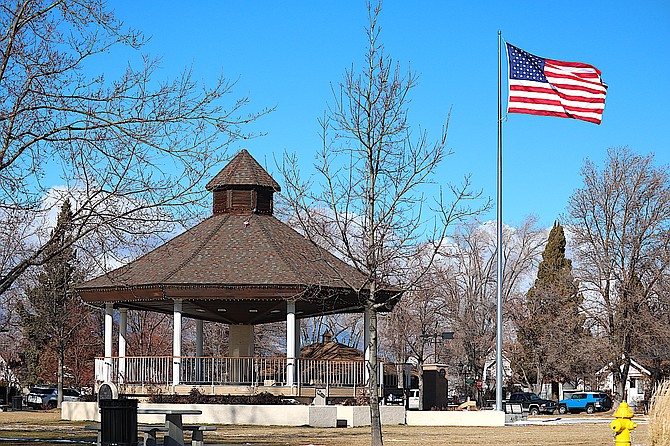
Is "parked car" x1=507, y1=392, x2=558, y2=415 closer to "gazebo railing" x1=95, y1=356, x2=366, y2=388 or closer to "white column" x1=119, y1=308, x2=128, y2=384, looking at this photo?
"gazebo railing" x1=95, y1=356, x2=366, y2=388

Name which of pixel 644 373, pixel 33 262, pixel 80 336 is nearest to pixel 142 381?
pixel 33 262

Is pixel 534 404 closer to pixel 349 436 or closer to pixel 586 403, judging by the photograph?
pixel 586 403

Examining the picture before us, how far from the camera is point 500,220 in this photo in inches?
1316

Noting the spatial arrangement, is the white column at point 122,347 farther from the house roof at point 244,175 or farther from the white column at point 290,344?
the house roof at point 244,175

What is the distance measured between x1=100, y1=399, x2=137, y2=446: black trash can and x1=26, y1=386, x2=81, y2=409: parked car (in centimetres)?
3781

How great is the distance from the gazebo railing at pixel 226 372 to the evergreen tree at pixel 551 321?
27723 millimetres

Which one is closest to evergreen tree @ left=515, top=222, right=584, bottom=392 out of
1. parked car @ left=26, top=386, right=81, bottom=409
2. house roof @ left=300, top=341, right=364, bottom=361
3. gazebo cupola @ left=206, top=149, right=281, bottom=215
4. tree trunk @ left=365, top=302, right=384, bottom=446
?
house roof @ left=300, top=341, right=364, bottom=361

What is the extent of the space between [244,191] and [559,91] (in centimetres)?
1325

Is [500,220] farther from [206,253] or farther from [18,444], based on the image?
[18,444]

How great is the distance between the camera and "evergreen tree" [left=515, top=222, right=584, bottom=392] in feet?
197

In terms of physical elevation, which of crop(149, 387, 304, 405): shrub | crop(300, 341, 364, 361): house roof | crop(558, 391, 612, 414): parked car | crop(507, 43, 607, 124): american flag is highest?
crop(507, 43, 607, 124): american flag

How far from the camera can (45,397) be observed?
178ft

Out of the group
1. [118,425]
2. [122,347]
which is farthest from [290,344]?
[118,425]

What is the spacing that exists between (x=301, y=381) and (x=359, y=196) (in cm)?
1434
